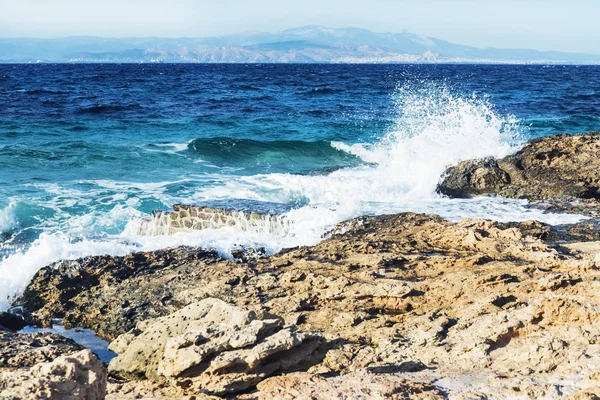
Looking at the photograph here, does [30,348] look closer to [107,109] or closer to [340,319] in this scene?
[340,319]

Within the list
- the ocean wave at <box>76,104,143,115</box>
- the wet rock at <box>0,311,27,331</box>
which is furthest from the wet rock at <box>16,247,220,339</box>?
the ocean wave at <box>76,104,143,115</box>

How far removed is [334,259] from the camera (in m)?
5.98

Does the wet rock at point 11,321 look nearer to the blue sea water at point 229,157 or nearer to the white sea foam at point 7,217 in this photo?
the blue sea water at point 229,157

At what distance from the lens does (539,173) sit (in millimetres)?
10500

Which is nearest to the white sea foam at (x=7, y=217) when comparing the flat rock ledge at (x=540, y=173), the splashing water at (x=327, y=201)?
the splashing water at (x=327, y=201)

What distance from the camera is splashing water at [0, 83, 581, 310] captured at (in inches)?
274

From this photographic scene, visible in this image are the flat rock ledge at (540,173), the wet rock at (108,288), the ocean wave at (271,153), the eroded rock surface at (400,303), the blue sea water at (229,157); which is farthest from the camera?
the ocean wave at (271,153)

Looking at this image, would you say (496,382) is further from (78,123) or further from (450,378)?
(78,123)

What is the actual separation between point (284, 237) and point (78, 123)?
55.1 ft

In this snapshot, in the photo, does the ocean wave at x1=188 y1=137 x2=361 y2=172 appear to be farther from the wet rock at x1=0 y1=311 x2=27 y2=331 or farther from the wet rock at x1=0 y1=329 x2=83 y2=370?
the wet rock at x1=0 y1=329 x2=83 y2=370

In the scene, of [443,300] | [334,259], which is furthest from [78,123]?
[443,300]

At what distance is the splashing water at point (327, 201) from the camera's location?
6.95 meters

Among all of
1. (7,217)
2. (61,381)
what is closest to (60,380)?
(61,381)

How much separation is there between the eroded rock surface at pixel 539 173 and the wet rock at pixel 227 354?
6910 mm
